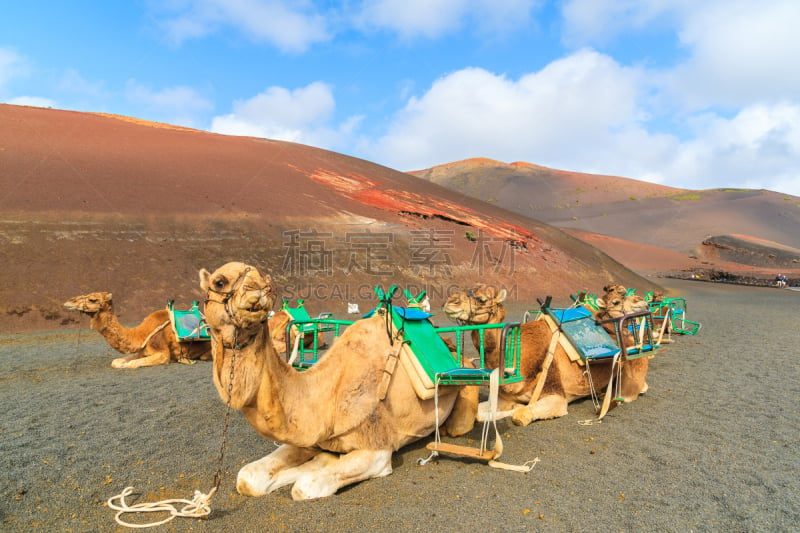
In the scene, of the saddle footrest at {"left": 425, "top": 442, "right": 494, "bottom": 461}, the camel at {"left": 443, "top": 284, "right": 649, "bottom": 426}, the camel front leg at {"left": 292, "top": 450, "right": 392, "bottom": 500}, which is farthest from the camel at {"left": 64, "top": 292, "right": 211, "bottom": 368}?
the saddle footrest at {"left": 425, "top": 442, "right": 494, "bottom": 461}

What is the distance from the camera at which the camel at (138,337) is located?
27.9ft

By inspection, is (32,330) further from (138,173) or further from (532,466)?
(532,466)

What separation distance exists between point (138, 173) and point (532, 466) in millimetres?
24433

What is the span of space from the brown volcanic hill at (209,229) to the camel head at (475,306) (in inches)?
534

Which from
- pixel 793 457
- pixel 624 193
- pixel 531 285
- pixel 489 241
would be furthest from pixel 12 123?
pixel 624 193

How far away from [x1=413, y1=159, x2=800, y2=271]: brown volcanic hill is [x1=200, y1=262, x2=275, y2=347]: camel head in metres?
56.3

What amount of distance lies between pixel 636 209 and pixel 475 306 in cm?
9636

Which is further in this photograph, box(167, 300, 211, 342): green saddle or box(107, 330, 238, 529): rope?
box(167, 300, 211, 342): green saddle

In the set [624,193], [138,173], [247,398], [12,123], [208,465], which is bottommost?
[208,465]

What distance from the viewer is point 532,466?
13.4 ft

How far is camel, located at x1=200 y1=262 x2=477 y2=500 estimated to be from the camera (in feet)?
9.39

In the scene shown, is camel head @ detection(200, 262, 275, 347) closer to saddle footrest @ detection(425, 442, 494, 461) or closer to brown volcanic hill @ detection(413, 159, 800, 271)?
saddle footrest @ detection(425, 442, 494, 461)

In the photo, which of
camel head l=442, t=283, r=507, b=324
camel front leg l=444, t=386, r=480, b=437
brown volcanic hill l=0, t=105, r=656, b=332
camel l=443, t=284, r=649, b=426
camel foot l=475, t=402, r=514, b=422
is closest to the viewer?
camel front leg l=444, t=386, r=480, b=437

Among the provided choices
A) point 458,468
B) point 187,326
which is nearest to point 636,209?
point 187,326
